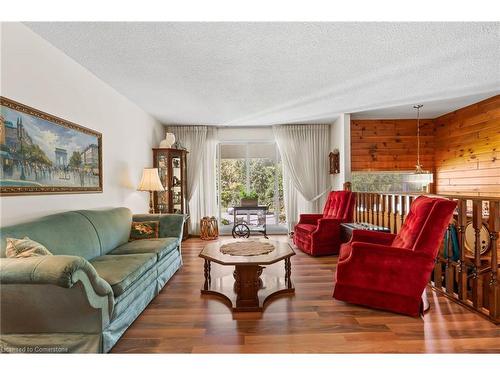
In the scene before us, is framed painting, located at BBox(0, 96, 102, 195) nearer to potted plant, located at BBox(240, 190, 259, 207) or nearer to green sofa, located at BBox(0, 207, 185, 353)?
green sofa, located at BBox(0, 207, 185, 353)

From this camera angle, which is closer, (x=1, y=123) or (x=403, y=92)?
(x=1, y=123)

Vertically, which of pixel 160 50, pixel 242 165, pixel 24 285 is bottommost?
pixel 24 285

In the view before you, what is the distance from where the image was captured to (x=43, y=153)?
233cm

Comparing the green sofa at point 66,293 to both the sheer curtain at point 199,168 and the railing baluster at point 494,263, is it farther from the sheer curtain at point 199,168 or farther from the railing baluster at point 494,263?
the sheer curtain at point 199,168

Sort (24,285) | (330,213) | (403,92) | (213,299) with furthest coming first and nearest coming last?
(330,213), (403,92), (213,299), (24,285)

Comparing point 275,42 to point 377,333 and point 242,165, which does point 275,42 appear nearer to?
point 377,333

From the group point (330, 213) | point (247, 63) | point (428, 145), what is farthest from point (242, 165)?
point (428, 145)

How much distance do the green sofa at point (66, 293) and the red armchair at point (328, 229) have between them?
254 centimetres

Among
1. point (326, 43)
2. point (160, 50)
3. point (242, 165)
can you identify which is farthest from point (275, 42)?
point (242, 165)

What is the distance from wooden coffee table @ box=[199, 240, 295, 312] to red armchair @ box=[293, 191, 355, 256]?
1313mm

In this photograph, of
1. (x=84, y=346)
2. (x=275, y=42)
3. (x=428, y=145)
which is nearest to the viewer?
(x=84, y=346)

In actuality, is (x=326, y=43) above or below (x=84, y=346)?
above

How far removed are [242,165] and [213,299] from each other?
12.0 ft

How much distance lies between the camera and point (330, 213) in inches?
179
